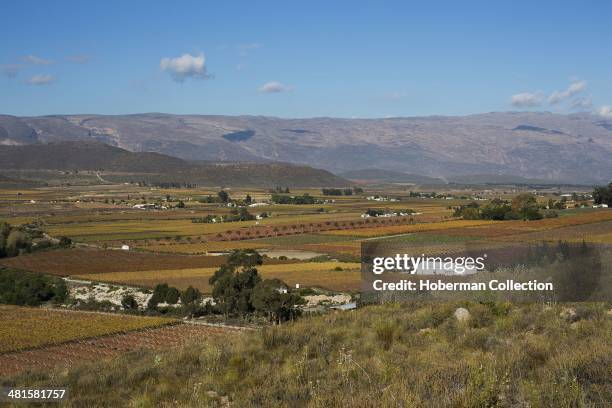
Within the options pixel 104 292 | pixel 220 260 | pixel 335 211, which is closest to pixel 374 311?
pixel 104 292

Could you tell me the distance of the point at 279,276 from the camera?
51312 mm

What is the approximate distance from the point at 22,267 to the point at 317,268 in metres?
26.7

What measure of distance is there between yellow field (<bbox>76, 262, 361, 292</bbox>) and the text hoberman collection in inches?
1223

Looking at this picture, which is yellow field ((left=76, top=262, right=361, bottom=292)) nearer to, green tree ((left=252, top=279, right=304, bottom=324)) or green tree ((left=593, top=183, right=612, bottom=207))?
green tree ((left=252, top=279, right=304, bottom=324))

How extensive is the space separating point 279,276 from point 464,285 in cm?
3770

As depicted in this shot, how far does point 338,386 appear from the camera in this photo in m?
9.64

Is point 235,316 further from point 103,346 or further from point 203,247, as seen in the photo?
point 203,247

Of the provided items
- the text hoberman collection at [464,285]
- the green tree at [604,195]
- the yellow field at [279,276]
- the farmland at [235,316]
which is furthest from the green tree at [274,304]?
the green tree at [604,195]

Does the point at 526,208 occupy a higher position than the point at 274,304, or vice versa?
the point at 526,208

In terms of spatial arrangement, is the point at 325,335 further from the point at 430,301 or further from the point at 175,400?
the point at 175,400

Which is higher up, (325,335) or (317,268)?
(325,335)

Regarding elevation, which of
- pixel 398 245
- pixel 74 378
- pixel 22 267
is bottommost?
pixel 22 267

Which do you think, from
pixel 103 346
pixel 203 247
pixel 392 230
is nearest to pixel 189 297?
pixel 103 346

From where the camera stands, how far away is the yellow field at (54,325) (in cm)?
2989
